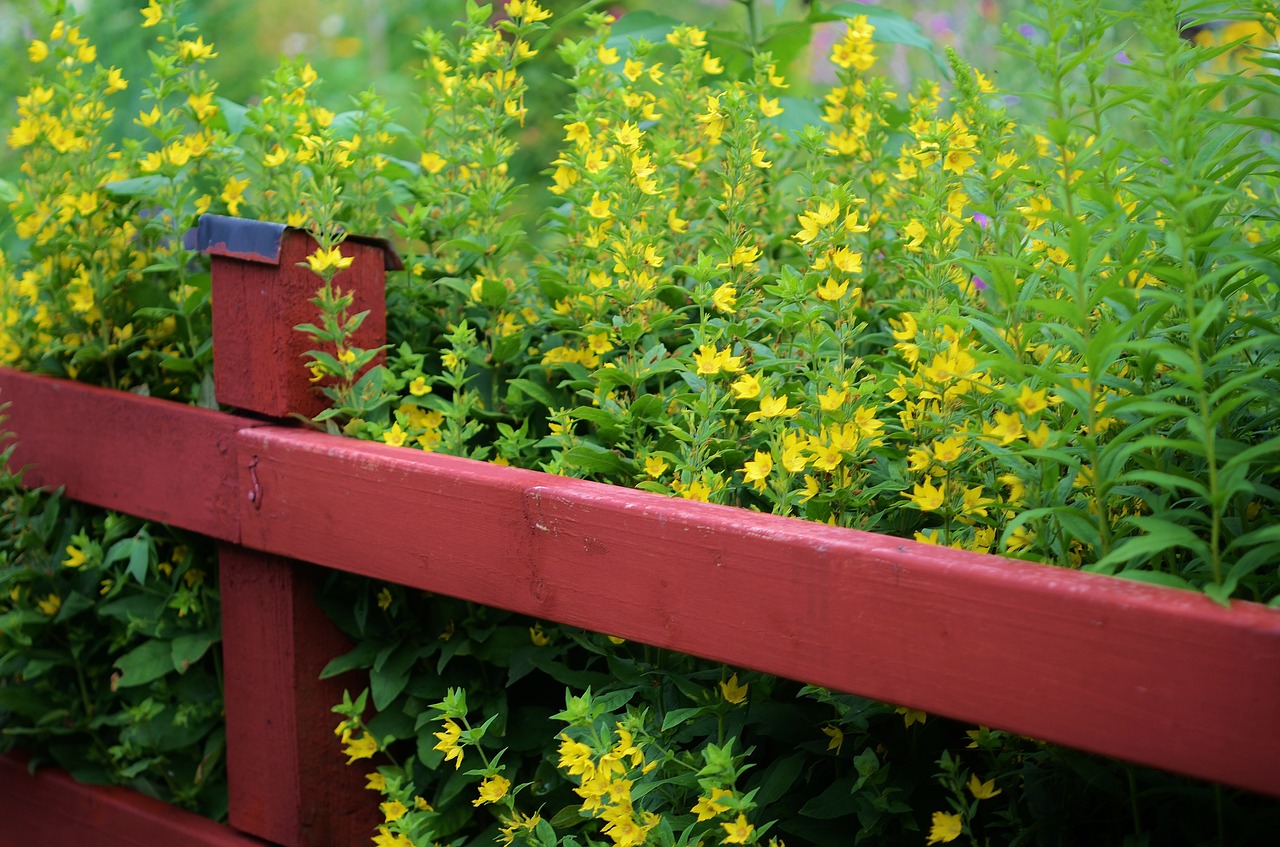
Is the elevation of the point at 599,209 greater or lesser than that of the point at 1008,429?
greater

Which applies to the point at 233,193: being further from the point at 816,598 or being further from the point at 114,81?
the point at 816,598

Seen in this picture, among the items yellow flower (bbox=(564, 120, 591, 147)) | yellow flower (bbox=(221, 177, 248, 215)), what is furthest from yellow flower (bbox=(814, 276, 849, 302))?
yellow flower (bbox=(221, 177, 248, 215))

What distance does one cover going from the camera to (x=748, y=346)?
4.78 ft

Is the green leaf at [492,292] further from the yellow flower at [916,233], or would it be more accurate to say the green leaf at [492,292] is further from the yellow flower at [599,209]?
the yellow flower at [916,233]

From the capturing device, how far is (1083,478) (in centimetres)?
109

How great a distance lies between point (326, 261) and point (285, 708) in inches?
26.6

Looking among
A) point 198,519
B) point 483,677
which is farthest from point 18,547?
point 483,677

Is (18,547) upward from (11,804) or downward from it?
upward

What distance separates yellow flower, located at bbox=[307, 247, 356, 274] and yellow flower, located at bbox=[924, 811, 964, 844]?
106 centimetres

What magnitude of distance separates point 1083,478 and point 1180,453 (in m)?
0.18

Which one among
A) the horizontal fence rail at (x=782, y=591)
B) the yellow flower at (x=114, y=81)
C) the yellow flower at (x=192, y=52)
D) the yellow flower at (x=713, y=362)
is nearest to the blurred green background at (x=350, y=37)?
the yellow flower at (x=114, y=81)

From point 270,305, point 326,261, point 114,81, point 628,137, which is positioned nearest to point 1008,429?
point 628,137

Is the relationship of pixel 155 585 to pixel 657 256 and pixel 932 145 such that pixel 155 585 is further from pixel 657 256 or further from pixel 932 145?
pixel 932 145

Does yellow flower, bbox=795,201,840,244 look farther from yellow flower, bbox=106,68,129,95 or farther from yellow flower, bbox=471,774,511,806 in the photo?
yellow flower, bbox=106,68,129,95
